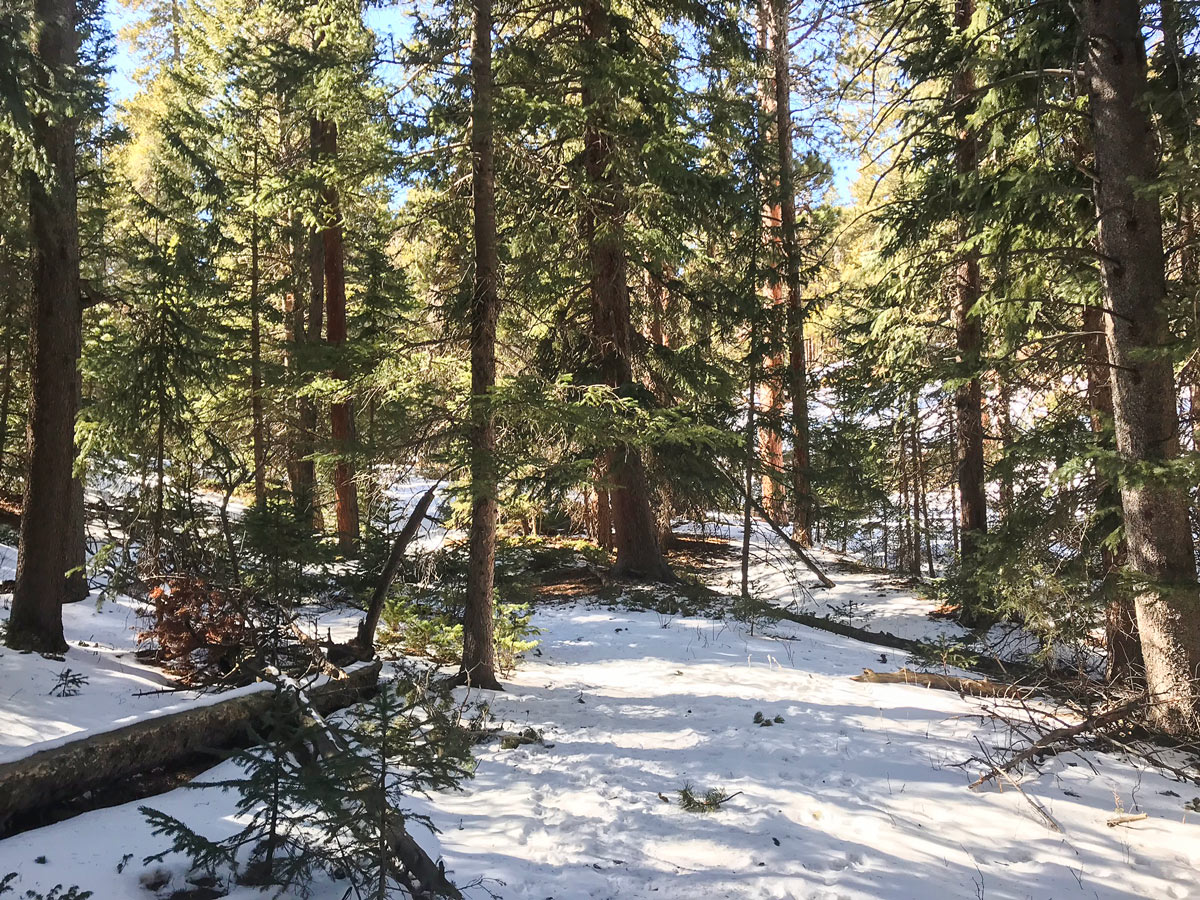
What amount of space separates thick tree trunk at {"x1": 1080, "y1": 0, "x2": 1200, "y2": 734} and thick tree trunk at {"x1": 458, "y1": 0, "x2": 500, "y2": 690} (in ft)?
18.1

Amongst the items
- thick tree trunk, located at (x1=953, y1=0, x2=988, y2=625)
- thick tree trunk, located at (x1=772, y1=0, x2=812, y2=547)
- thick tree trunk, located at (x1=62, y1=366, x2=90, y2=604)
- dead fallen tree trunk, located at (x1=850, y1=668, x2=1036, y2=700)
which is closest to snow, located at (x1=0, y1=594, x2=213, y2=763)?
thick tree trunk, located at (x1=62, y1=366, x2=90, y2=604)

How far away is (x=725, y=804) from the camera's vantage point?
17.3 feet

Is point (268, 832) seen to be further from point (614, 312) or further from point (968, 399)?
point (968, 399)

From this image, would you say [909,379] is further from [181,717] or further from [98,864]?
[98,864]

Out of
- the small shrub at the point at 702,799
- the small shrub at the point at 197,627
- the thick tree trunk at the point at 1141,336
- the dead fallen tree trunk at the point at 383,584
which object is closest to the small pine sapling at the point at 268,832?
the small shrub at the point at 702,799

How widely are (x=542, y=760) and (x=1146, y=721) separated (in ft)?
17.0

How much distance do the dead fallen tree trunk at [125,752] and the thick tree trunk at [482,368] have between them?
65.5 inches

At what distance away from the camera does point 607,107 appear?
10.6m

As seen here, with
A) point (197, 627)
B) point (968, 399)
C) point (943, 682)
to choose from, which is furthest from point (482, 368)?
point (968, 399)

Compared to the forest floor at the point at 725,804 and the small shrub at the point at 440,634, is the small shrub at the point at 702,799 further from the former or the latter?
the small shrub at the point at 440,634

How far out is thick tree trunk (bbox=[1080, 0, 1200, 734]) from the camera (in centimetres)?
598

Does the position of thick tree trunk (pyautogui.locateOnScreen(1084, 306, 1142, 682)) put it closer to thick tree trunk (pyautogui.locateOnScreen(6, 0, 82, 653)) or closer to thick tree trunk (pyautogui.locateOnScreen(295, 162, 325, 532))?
thick tree trunk (pyautogui.locateOnScreen(6, 0, 82, 653))

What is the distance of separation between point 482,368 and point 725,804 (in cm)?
468

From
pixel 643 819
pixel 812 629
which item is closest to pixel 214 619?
pixel 643 819
